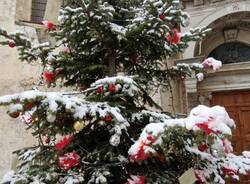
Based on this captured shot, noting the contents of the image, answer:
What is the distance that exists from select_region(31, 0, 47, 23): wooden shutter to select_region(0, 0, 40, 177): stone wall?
445 mm

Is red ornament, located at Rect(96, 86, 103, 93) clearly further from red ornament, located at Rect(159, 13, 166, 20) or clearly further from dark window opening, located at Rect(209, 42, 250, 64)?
dark window opening, located at Rect(209, 42, 250, 64)

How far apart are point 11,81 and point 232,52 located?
12.7ft

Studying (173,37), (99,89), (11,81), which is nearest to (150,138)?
(99,89)

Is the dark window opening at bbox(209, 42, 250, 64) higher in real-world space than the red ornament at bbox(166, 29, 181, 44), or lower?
higher

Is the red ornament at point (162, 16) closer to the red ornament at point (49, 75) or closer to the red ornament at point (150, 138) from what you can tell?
the red ornament at point (49, 75)

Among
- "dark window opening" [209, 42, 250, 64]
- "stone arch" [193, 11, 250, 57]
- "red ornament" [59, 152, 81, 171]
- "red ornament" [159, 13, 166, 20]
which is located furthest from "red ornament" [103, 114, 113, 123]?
"dark window opening" [209, 42, 250, 64]

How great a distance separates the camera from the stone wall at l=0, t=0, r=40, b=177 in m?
5.16

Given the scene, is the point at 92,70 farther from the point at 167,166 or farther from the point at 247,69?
the point at 247,69

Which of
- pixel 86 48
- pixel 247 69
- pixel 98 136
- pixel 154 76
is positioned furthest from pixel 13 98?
pixel 247 69

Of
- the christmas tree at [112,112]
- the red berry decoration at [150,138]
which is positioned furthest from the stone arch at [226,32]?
the red berry decoration at [150,138]

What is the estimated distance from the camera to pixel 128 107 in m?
2.49

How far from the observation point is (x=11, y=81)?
5.39m

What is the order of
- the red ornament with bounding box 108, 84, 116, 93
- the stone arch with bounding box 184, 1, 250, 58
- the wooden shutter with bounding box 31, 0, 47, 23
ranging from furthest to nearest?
the wooden shutter with bounding box 31, 0, 47, 23, the stone arch with bounding box 184, 1, 250, 58, the red ornament with bounding box 108, 84, 116, 93

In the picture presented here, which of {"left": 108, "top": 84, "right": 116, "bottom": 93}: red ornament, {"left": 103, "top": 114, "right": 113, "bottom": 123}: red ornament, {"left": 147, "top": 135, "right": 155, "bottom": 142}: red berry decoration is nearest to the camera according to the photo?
{"left": 147, "top": 135, "right": 155, "bottom": 142}: red berry decoration
